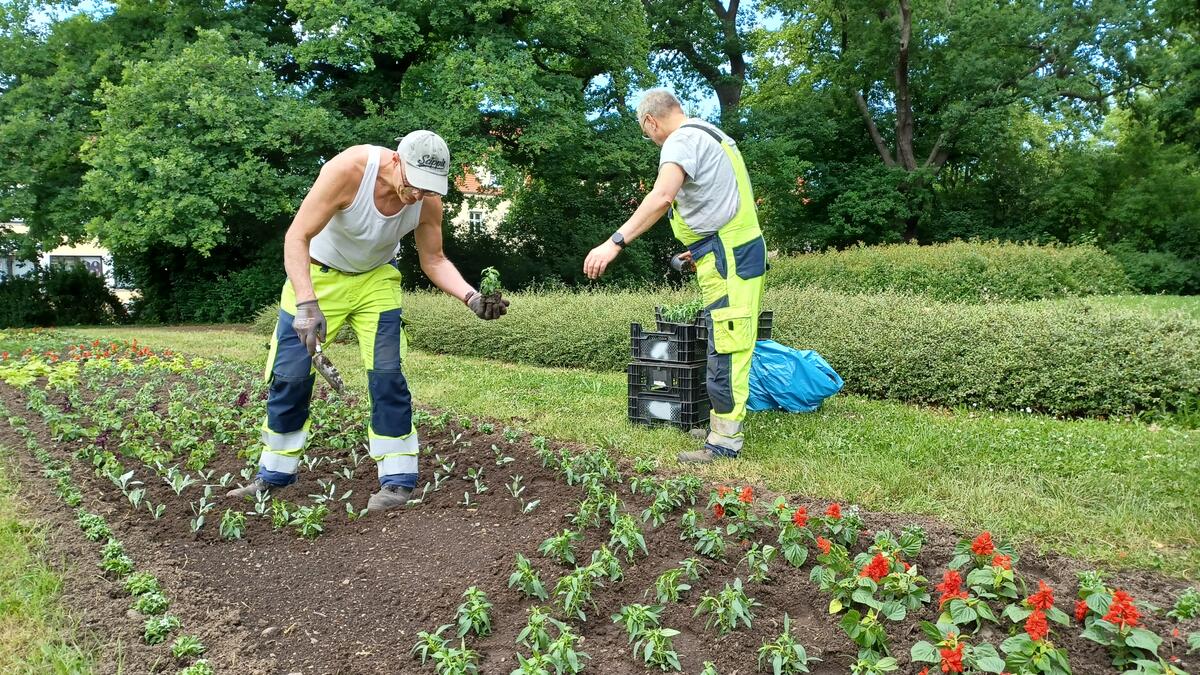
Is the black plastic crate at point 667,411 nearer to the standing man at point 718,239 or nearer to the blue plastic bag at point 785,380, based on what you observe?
the blue plastic bag at point 785,380

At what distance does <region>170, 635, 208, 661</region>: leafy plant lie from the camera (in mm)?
2666

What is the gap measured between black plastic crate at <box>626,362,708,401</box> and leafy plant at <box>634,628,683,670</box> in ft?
10.0

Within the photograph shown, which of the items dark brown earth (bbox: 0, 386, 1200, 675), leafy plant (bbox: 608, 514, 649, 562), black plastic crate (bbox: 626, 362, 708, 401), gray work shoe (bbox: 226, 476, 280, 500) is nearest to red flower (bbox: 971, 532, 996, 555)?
dark brown earth (bbox: 0, 386, 1200, 675)

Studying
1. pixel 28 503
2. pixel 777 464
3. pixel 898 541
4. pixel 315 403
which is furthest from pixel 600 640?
pixel 315 403

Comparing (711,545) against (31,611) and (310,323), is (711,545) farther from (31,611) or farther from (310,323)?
(31,611)

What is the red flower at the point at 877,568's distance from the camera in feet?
8.85

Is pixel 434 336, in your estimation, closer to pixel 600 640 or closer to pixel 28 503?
pixel 28 503

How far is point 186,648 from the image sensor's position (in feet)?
8.77

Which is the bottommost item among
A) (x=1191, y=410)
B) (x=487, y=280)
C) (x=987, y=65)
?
(x=1191, y=410)

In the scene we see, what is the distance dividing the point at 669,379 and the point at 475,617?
315 centimetres

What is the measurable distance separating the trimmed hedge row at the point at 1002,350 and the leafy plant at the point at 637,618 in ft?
15.7

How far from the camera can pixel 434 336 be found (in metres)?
12.4

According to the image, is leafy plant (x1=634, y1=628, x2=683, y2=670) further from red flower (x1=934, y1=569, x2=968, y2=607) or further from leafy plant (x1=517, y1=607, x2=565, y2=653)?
red flower (x1=934, y1=569, x2=968, y2=607)

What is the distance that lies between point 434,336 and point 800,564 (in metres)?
9.90
